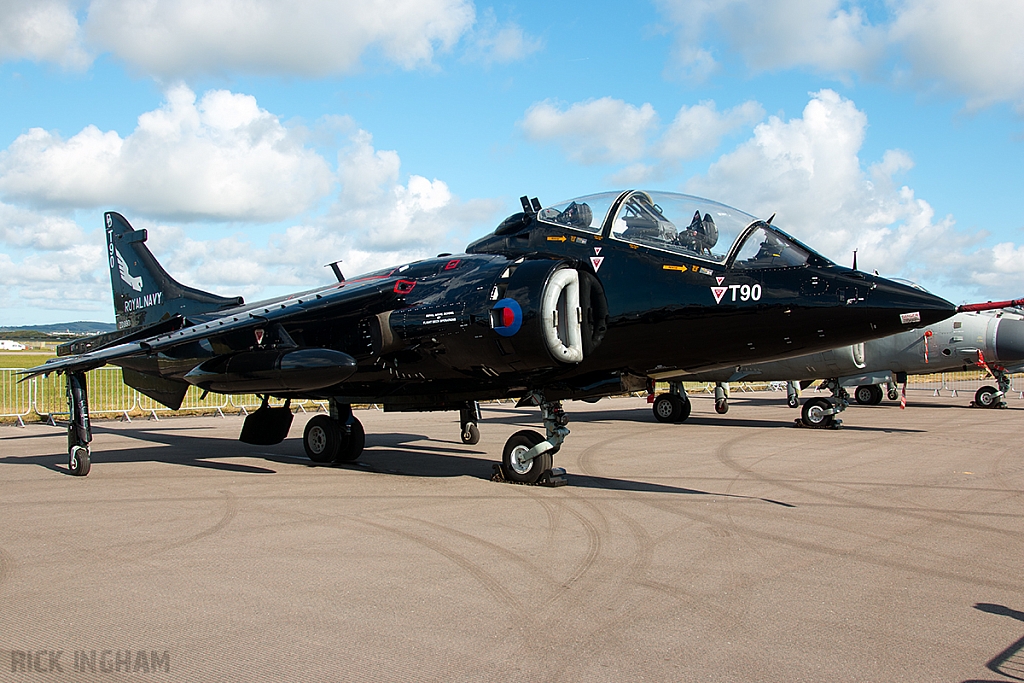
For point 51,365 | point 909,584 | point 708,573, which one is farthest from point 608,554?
point 51,365

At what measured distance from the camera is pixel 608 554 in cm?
578

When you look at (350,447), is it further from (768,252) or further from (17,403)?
(17,403)

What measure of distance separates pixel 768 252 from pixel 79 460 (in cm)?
905

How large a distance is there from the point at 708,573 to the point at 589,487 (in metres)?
3.69

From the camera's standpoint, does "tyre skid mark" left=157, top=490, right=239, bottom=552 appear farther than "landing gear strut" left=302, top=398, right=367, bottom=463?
No

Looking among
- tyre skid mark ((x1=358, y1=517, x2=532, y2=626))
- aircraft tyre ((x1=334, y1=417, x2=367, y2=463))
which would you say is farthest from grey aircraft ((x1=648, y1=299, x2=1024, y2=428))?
tyre skid mark ((x1=358, y1=517, x2=532, y2=626))

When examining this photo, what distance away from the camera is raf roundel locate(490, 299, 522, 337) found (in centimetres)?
818

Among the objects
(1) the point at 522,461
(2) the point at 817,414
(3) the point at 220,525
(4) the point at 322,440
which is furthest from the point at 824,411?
(3) the point at 220,525

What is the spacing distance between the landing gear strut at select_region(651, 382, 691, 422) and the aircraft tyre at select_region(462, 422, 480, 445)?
7.70m

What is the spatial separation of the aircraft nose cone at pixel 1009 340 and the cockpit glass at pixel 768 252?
17.6 m

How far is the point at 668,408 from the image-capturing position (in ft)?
66.2

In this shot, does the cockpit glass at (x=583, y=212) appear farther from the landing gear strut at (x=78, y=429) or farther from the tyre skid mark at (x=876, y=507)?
the landing gear strut at (x=78, y=429)

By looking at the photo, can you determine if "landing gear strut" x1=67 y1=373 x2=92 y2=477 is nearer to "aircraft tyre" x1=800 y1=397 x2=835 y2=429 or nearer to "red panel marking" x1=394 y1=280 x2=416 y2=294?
"red panel marking" x1=394 y1=280 x2=416 y2=294

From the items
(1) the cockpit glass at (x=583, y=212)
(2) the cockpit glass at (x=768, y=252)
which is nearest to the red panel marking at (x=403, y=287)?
(1) the cockpit glass at (x=583, y=212)
